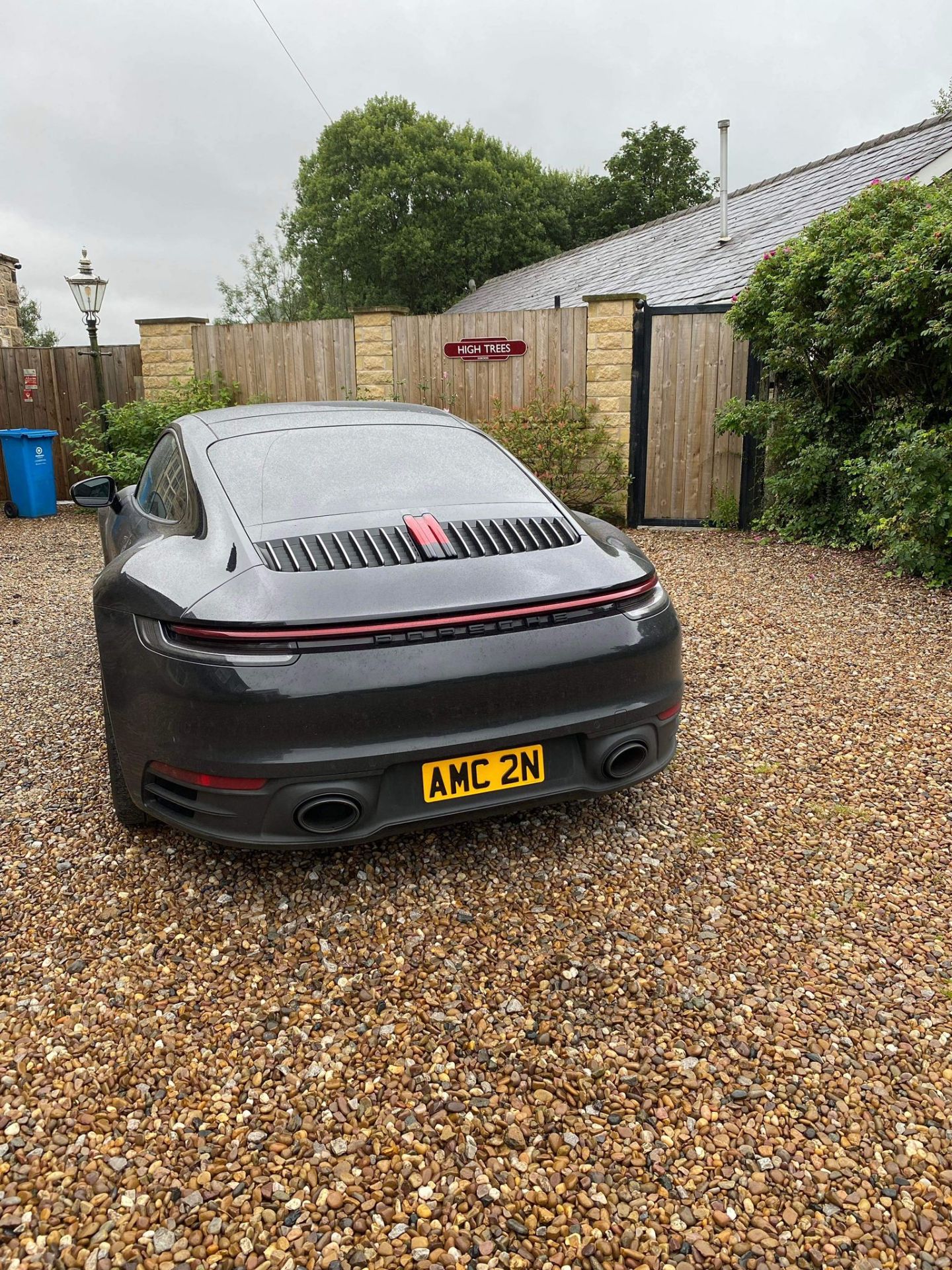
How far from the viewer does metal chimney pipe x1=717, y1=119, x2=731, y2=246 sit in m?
10.6

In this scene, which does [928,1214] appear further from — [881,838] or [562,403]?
[562,403]

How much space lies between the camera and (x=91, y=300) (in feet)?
35.2

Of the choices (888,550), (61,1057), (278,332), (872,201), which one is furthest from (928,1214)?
(278,332)

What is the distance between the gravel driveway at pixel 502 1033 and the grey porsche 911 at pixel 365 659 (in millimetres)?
331

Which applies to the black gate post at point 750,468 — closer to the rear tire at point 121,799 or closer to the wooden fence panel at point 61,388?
the rear tire at point 121,799

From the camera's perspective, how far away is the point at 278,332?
32.6 ft

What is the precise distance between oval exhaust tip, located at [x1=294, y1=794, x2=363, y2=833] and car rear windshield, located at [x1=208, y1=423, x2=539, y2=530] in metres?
0.87

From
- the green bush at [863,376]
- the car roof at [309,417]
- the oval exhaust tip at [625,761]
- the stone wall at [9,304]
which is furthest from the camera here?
the stone wall at [9,304]

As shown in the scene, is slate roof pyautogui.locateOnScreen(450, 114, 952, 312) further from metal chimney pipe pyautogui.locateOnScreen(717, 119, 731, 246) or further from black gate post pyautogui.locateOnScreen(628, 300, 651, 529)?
black gate post pyautogui.locateOnScreen(628, 300, 651, 529)

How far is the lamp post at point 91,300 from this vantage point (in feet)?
35.0

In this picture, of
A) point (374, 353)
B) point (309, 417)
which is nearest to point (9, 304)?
point (374, 353)

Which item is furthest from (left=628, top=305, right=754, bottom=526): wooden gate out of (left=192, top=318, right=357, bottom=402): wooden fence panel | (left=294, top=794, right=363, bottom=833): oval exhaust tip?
(left=294, top=794, right=363, bottom=833): oval exhaust tip

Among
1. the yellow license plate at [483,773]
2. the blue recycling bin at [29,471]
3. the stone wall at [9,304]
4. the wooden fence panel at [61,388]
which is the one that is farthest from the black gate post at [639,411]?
the stone wall at [9,304]

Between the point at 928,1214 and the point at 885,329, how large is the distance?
6.57m
